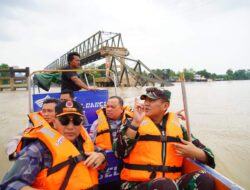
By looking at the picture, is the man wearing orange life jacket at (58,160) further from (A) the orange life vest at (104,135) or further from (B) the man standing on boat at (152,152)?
(A) the orange life vest at (104,135)

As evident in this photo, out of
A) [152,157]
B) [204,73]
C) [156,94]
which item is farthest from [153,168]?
[204,73]

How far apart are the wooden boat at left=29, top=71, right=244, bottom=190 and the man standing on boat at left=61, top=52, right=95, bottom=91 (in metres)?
0.16

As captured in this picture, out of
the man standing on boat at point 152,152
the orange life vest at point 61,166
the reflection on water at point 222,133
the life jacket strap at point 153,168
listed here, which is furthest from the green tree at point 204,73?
the orange life vest at point 61,166

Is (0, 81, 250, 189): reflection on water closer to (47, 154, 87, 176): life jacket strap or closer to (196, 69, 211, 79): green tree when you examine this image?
(47, 154, 87, 176): life jacket strap

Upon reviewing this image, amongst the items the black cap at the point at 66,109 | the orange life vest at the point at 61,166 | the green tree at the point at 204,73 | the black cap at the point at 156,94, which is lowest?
the orange life vest at the point at 61,166

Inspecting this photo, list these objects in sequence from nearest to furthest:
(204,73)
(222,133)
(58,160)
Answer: (58,160) < (222,133) < (204,73)

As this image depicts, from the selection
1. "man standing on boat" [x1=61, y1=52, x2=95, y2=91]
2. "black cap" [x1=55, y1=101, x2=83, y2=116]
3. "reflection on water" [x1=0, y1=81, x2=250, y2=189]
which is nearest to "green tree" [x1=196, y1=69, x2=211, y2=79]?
"reflection on water" [x1=0, y1=81, x2=250, y2=189]

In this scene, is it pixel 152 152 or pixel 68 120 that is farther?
pixel 152 152

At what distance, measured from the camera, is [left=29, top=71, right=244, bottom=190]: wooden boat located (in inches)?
Answer: 67.4

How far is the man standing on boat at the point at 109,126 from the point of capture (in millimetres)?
2532

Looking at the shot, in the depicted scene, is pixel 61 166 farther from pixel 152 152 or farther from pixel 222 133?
pixel 222 133

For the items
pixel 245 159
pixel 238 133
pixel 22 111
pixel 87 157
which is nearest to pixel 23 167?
pixel 87 157

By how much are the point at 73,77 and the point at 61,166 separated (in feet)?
8.71

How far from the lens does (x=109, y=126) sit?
2.65 m
